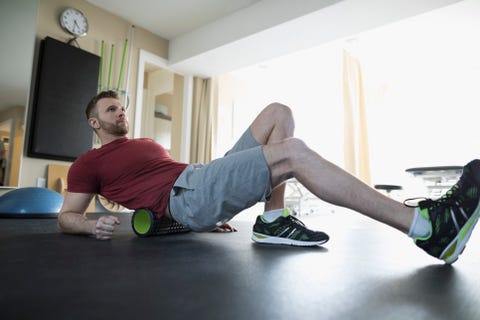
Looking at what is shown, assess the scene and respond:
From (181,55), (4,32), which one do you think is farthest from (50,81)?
(181,55)

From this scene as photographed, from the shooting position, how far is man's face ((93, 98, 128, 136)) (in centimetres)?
155

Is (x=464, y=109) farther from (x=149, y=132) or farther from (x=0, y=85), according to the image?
(x=0, y=85)

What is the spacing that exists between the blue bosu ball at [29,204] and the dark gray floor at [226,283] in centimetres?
126

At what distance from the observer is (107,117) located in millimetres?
1555

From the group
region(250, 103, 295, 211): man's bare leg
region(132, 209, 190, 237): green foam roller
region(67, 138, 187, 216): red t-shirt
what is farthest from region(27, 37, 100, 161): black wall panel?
region(250, 103, 295, 211): man's bare leg

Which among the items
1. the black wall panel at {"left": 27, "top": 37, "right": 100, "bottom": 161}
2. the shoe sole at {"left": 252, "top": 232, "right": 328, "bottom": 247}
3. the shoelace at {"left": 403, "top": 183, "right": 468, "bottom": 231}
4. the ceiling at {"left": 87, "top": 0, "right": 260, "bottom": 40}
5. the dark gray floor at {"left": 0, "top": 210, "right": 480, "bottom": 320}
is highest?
the ceiling at {"left": 87, "top": 0, "right": 260, "bottom": 40}

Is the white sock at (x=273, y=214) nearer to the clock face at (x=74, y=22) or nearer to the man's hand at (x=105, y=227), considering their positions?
the man's hand at (x=105, y=227)

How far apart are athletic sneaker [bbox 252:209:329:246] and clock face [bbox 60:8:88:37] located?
3.00 metres

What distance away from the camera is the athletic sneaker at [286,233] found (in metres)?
1.25

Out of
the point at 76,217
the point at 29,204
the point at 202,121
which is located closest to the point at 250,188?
the point at 76,217

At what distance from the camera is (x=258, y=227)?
1.33 meters

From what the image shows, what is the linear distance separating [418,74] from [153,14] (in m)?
3.91

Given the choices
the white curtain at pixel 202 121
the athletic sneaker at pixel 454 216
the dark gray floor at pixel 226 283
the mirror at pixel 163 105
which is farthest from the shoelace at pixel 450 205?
the white curtain at pixel 202 121

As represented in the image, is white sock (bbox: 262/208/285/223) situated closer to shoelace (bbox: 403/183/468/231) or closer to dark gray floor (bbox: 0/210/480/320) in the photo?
dark gray floor (bbox: 0/210/480/320)
